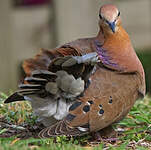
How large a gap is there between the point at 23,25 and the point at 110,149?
4652mm

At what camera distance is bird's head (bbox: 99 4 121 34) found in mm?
4875

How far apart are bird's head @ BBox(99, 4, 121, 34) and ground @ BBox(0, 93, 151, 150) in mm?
965

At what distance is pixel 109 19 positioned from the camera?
4.88m

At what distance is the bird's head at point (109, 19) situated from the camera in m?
4.88

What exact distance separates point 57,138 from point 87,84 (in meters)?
0.54

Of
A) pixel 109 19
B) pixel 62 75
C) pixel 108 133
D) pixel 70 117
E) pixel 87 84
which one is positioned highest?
pixel 109 19

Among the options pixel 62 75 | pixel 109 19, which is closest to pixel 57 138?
pixel 62 75

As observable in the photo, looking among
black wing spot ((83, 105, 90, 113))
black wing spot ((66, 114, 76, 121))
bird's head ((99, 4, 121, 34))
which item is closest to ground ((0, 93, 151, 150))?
black wing spot ((66, 114, 76, 121))

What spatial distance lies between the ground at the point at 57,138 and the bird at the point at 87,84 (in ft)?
0.45

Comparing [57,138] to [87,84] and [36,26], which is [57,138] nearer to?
→ [87,84]

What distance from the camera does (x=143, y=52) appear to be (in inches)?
430

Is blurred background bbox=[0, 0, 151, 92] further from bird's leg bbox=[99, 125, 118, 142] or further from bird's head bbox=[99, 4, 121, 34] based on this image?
bird's leg bbox=[99, 125, 118, 142]

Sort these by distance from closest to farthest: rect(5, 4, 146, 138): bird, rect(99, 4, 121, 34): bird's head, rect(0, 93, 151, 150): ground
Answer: rect(0, 93, 151, 150): ground < rect(5, 4, 146, 138): bird < rect(99, 4, 121, 34): bird's head

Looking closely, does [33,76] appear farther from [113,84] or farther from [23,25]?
[23,25]
